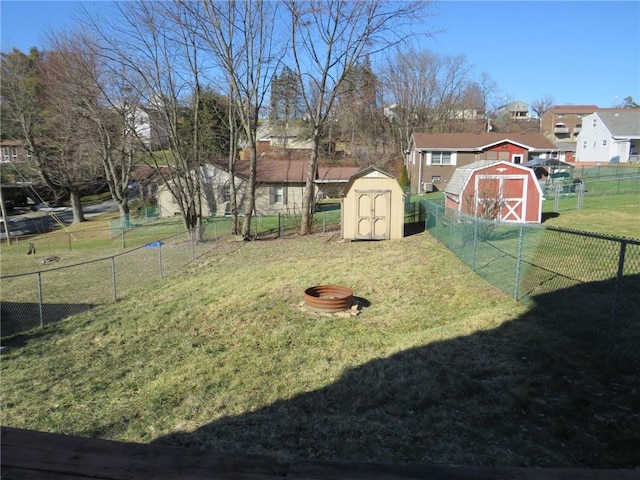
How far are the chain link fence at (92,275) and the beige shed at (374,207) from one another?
526cm

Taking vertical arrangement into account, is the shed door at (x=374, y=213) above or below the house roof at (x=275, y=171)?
below

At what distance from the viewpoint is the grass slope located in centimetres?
416

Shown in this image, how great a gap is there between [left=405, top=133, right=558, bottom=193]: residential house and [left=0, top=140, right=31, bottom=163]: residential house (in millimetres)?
31973

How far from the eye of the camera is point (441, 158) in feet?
134

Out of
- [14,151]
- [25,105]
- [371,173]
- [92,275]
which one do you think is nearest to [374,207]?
[371,173]

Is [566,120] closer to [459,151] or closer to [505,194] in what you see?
[459,151]

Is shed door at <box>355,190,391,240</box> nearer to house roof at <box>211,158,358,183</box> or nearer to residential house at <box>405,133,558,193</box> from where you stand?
house roof at <box>211,158,358,183</box>

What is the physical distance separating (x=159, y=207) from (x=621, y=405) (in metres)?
34.7

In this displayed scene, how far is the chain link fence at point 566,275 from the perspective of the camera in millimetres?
5777

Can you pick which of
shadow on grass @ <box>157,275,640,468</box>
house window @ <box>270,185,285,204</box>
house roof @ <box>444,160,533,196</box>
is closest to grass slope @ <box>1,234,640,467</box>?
shadow on grass @ <box>157,275,640,468</box>

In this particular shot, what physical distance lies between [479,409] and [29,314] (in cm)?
1010

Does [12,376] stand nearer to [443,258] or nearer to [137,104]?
[443,258]

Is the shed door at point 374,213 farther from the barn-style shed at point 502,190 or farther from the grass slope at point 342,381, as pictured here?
the grass slope at point 342,381

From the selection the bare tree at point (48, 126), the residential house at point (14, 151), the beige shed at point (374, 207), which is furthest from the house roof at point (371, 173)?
the residential house at point (14, 151)
